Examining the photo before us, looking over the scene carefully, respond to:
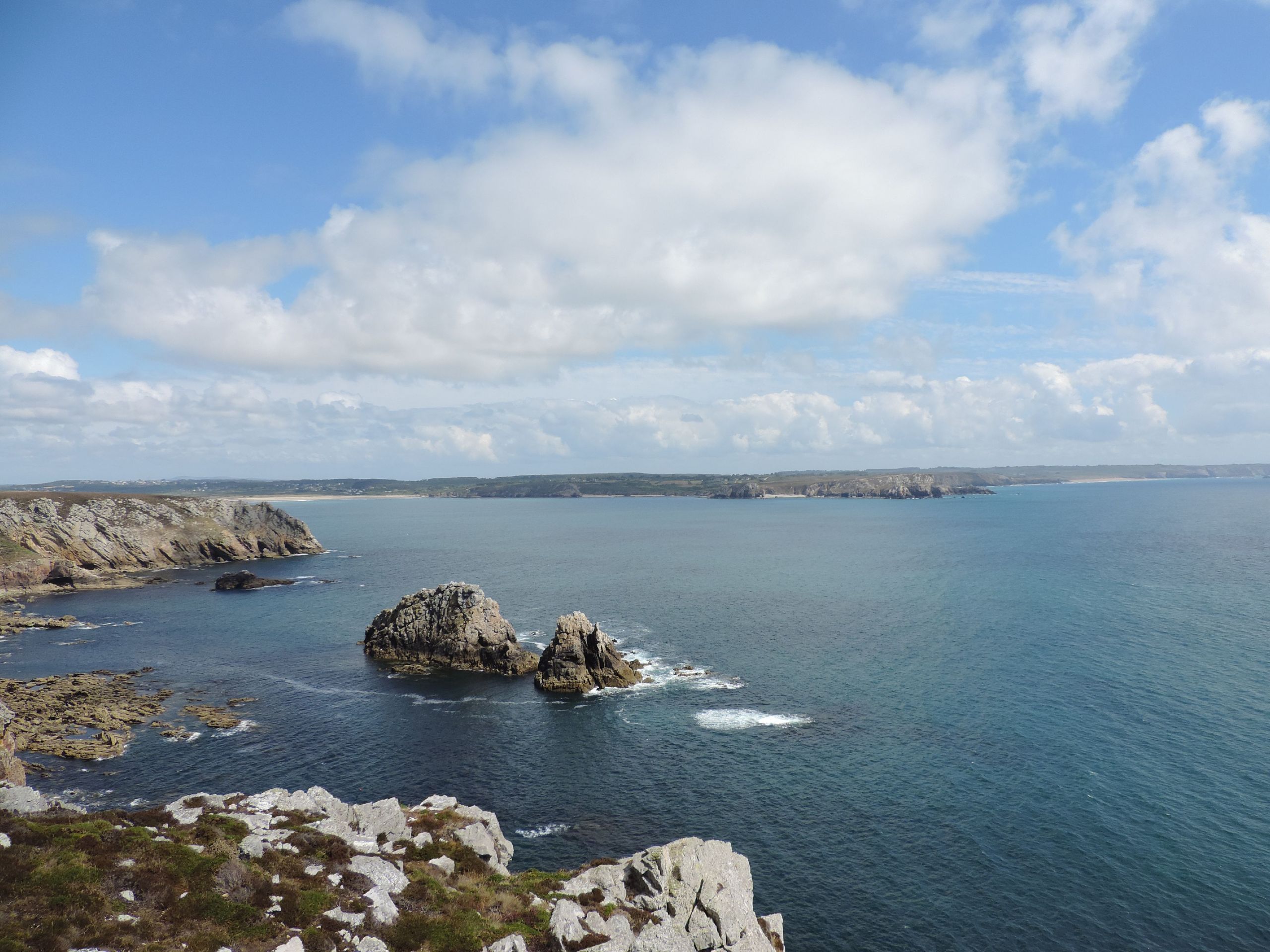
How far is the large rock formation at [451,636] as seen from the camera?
9938 cm

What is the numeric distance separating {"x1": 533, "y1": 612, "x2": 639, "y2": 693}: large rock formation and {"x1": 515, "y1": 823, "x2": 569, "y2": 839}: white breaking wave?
109 feet

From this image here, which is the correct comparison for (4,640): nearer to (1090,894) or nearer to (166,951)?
(166,951)

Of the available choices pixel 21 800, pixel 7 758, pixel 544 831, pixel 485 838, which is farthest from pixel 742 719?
pixel 7 758

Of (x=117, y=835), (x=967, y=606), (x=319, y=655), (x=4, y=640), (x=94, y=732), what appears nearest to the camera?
(x=117, y=835)

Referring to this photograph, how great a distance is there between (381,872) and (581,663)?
55.9 meters

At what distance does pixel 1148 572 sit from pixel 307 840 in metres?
175

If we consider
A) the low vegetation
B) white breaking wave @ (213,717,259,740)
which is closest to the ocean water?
white breaking wave @ (213,717,259,740)

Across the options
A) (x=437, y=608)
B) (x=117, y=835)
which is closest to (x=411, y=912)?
(x=117, y=835)

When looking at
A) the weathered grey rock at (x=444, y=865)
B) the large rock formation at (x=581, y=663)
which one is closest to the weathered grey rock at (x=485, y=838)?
the weathered grey rock at (x=444, y=865)

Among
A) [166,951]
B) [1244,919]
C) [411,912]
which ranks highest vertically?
[166,951]

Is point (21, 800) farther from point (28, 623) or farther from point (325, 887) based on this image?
point (28, 623)

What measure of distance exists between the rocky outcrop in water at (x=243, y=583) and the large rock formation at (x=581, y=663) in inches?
3876

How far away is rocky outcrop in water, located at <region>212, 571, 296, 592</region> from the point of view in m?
156

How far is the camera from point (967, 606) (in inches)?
4951
